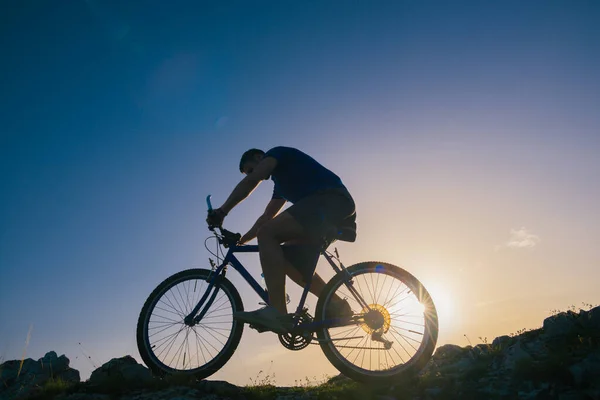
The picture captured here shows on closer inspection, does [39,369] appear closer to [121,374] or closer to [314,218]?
[121,374]

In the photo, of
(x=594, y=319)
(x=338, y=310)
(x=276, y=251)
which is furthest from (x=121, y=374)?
(x=594, y=319)

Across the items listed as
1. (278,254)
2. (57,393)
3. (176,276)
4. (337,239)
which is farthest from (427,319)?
(57,393)

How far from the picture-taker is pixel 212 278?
5047mm

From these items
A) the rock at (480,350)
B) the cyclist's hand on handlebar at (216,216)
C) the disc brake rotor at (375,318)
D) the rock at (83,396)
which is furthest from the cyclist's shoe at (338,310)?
the rock at (83,396)

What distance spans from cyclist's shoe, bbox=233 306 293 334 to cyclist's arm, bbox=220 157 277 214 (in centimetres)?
135

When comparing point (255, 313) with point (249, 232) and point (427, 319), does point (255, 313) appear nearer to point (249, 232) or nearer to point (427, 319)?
point (249, 232)

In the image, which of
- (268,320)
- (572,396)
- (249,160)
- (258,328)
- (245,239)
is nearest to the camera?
(572,396)

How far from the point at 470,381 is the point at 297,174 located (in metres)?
3.24

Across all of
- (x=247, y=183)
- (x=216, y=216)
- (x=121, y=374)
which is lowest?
→ (x=121, y=374)

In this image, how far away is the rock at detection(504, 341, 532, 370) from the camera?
4072 mm

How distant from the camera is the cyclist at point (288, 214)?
4.57m

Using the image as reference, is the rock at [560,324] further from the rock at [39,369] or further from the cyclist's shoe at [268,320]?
the rock at [39,369]

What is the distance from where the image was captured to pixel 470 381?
419cm

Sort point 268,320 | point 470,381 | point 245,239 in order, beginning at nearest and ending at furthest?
point 470,381
point 268,320
point 245,239
